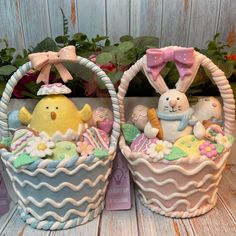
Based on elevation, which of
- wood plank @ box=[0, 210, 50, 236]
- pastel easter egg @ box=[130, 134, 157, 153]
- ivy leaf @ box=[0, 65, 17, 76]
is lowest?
wood plank @ box=[0, 210, 50, 236]

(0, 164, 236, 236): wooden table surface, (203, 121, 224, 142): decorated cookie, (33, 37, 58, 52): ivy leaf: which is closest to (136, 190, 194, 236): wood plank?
(0, 164, 236, 236): wooden table surface

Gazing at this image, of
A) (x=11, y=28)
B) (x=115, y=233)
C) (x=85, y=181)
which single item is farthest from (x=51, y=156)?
(x=11, y=28)

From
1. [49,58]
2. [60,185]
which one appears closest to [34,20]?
[49,58]

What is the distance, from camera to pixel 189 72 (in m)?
0.62

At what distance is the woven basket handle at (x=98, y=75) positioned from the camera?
2.03ft

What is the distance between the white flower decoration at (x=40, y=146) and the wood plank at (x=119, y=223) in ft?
0.71

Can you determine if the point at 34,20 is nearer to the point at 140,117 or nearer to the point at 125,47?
the point at 125,47

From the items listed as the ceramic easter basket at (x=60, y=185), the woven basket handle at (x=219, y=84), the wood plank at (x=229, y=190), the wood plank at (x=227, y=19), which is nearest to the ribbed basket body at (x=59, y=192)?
the ceramic easter basket at (x=60, y=185)

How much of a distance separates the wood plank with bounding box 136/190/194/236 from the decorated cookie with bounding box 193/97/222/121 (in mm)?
259

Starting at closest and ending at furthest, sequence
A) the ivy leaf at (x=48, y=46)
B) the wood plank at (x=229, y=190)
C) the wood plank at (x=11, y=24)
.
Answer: the wood plank at (x=229, y=190) < the ivy leaf at (x=48, y=46) < the wood plank at (x=11, y=24)

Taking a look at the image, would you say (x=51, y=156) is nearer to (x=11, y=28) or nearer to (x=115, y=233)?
(x=115, y=233)

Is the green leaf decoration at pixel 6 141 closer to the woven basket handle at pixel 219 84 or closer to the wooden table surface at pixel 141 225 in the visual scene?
the wooden table surface at pixel 141 225

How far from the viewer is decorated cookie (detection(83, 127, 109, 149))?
2.04 ft

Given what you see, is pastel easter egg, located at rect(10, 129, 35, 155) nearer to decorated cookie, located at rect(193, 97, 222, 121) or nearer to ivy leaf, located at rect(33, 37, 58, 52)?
ivy leaf, located at rect(33, 37, 58, 52)
